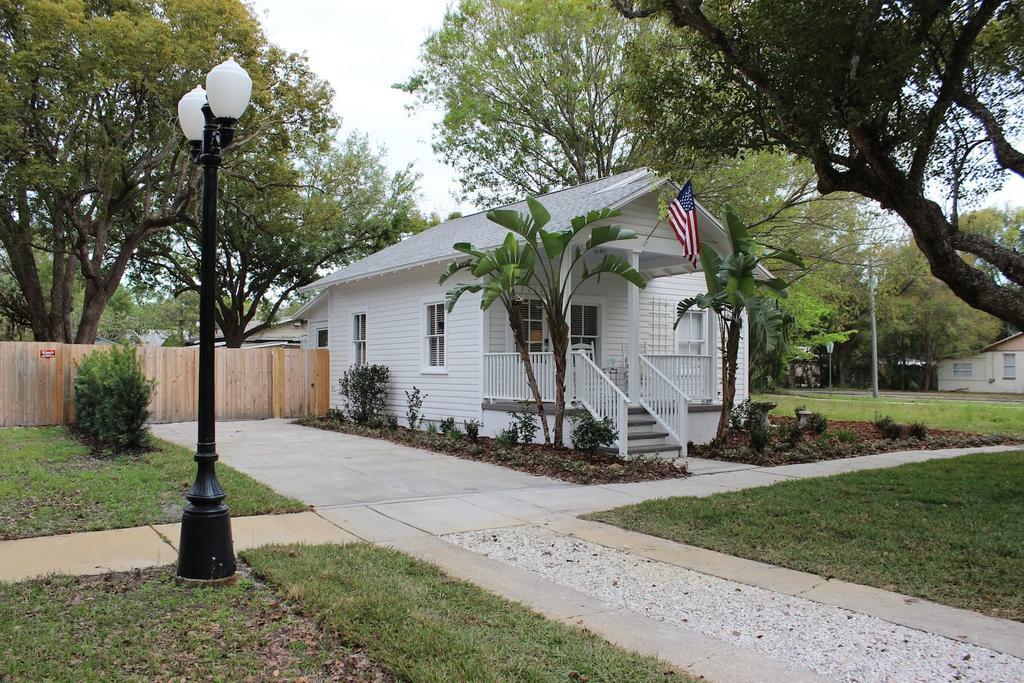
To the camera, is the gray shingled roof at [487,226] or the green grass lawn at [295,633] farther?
the gray shingled roof at [487,226]

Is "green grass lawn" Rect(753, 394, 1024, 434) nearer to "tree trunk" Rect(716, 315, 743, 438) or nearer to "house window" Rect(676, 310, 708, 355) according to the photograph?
"house window" Rect(676, 310, 708, 355)

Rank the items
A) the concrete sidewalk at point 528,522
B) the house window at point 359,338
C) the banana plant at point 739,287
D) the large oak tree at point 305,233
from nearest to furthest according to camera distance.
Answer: the concrete sidewalk at point 528,522 → the banana plant at point 739,287 → the house window at point 359,338 → the large oak tree at point 305,233

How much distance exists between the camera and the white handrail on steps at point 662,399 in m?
12.4

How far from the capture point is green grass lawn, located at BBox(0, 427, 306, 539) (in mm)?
6836

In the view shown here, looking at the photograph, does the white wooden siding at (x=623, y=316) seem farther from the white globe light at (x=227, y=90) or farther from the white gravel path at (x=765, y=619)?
the white globe light at (x=227, y=90)

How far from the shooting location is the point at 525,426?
1258cm

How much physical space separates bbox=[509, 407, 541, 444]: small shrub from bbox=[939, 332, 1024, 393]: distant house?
44503mm

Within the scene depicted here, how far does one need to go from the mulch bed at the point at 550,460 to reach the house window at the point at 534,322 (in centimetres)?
212

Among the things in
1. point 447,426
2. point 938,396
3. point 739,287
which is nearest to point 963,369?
point 938,396

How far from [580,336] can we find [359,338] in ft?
21.2

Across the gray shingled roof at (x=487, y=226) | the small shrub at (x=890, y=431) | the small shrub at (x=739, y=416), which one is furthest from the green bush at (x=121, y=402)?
the small shrub at (x=890, y=431)

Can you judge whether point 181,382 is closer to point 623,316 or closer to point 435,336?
point 435,336

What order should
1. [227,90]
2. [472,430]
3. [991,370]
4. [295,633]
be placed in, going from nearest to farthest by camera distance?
[295,633] → [227,90] → [472,430] → [991,370]

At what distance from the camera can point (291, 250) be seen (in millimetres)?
28266
